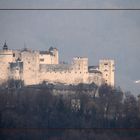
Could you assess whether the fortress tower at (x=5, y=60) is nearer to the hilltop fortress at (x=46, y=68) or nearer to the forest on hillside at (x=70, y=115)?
the hilltop fortress at (x=46, y=68)

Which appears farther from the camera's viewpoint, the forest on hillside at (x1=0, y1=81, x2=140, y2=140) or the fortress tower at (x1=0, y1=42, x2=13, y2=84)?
the fortress tower at (x1=0, y1=42, x2=13, y2=84)

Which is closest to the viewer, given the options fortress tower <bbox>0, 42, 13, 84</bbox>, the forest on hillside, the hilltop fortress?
the forest on hillside

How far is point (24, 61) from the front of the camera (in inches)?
915

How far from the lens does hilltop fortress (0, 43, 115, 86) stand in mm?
21578

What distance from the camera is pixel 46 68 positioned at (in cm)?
2275

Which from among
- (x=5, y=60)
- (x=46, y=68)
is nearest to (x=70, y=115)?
(x=46, y=68)

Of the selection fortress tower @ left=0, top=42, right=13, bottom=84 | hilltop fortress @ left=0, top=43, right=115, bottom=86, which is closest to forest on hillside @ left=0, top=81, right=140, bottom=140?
hilltop fortress @ left=0, top=43, right=115, bottom=86

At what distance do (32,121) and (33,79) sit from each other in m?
11.1

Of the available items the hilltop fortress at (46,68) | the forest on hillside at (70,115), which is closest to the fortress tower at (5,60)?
the hilltop fortress at (46,68)

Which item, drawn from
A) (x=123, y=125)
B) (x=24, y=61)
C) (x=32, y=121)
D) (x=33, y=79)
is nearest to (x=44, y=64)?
(x=24, y=61)

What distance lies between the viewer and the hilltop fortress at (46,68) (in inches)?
850

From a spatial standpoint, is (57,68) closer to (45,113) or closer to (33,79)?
(33,79)

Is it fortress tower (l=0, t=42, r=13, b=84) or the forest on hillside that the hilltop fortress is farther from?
the forest on hillside

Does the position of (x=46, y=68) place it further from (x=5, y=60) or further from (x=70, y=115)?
(x=70, y=115)
